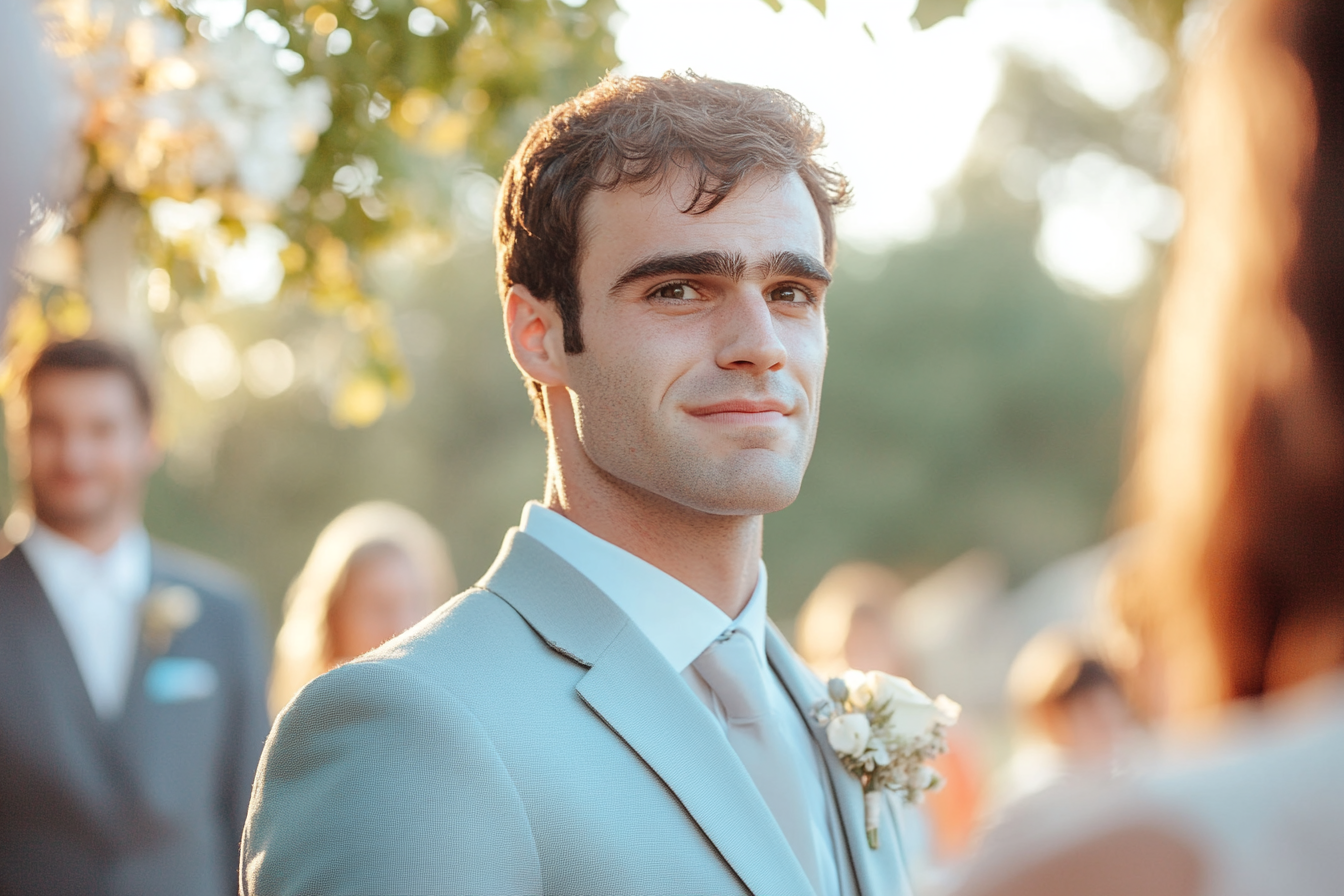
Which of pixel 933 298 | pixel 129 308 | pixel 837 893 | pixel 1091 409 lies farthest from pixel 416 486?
pixel 837 893

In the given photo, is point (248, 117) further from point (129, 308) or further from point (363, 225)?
point (129, 308)

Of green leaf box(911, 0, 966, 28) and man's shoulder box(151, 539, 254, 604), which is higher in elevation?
man's shoulder box(151, 539, 254, 604)

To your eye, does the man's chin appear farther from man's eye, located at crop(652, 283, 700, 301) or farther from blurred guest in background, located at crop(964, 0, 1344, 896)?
blurred guest in background, located at crop(964, 0, 1344, 896)

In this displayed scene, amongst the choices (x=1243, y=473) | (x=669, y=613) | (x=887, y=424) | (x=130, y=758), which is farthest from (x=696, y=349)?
(x=887, y=424)

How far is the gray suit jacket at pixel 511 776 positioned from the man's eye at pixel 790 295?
2.50 feet

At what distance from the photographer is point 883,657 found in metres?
7.88

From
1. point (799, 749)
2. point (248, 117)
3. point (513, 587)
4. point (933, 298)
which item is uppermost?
point (933, 298)

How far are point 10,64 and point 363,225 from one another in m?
3.54

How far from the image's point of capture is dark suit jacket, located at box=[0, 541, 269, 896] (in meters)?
3.98

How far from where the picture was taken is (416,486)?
2914 cm

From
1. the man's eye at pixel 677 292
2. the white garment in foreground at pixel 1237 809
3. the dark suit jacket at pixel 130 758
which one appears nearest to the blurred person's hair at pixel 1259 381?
the white garment in foreground at pixel 1237 809

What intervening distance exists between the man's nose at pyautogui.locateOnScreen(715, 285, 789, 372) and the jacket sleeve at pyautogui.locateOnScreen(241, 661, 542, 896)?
94 cm

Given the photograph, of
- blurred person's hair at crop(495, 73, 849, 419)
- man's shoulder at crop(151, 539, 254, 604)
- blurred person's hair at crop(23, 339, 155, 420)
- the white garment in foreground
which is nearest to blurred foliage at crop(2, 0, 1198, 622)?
man's shoulder at crop(151, 539, 254, 604)

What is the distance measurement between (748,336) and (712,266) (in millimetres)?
160
